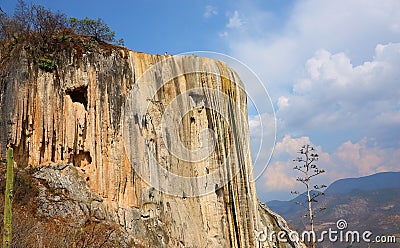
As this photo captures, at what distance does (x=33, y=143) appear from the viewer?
1848 cm

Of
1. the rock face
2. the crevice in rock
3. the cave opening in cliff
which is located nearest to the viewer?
the rock face

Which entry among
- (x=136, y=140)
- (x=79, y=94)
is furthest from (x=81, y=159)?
(x=79, y=94)

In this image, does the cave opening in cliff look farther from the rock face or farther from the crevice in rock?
the crevice in rock

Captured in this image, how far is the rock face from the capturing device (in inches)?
732

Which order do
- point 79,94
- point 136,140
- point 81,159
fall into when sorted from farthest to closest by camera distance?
1. point 136,140
2. point 79,94
3. point 81,159

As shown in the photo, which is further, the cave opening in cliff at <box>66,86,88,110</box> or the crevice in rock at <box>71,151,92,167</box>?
the cave opening in cliff at <box>66,86,88,110</box>

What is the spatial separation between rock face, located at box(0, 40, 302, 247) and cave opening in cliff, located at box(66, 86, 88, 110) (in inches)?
2.0

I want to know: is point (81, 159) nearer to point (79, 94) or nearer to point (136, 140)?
point (136, 140)

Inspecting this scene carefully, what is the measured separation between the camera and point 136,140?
67.4ft

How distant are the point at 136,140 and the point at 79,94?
3657 millimetres

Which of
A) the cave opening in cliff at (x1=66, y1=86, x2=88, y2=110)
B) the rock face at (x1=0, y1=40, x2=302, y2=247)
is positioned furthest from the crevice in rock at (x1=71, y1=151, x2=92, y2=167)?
the cave opening in cliff at (x1=66, y1=86, x2=88, y2=110)

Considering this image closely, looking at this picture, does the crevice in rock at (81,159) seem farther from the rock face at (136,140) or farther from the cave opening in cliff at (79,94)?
the cave opening in cliff at (79,94)

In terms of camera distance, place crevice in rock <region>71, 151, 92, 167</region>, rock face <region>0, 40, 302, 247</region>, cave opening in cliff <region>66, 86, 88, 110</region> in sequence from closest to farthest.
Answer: rock face <region>0, 40, 302, 247</region>, crevice in rock <region>71, 151, 92, 167</region>, cave opening in cliff <region>66, 86, 88, 110</region>

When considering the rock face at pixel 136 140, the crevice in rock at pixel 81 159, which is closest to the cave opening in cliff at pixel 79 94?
the rock face at pixel 136 140
